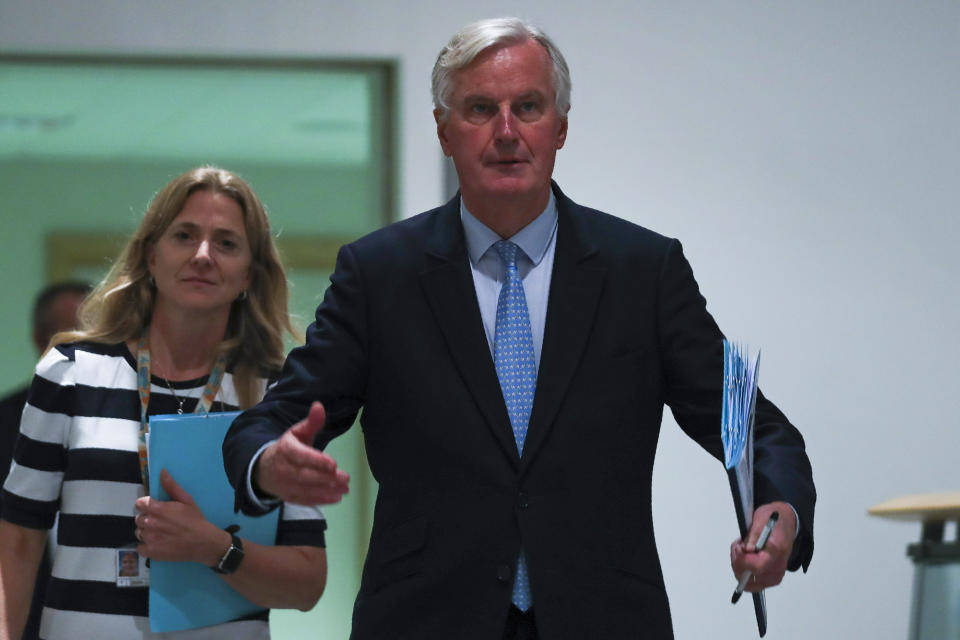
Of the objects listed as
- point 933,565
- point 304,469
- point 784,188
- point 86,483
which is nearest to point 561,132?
point 304,469

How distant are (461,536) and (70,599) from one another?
1039mm

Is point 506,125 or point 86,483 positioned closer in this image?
point 506,125

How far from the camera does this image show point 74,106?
4.76 metres

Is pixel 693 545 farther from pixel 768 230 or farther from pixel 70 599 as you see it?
pixel 70 599

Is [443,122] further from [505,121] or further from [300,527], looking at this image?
[300,527]

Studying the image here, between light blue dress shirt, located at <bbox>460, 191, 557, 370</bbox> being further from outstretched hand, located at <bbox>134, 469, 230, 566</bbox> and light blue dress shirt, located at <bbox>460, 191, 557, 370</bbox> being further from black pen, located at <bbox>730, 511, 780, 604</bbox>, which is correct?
outstretched hand, located at <bbox>134, 469, 230, 566</bbox>

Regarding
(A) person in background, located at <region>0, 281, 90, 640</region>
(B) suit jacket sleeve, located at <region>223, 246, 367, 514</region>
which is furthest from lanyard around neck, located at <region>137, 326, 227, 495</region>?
(A) person in background, located at <region>0, 281, 90, 640</region>

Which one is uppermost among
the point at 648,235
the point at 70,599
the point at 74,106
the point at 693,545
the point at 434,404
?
the point at 74,106

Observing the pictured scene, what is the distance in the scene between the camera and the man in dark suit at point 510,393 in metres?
1.95

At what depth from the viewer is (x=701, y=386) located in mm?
2023

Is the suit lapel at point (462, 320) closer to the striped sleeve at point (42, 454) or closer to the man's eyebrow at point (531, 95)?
the man's eyebrow at point (531, 95)

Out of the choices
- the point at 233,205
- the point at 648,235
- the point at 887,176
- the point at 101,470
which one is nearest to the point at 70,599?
the point at 101,470

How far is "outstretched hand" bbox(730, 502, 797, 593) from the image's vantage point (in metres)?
1.76

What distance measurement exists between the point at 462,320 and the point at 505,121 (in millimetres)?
318
